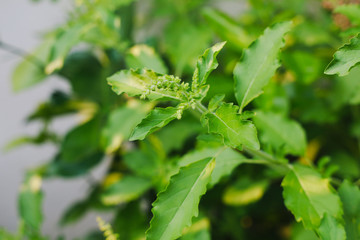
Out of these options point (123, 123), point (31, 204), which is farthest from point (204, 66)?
point (31, 204)

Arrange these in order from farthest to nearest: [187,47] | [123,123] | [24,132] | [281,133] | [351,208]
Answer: [24,132] < [187,47] < [123,123] < [281,133] < [351,208]

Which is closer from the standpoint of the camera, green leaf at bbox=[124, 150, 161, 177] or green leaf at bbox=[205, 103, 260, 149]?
green leaf at bbox=[205, 103, 260, 149]

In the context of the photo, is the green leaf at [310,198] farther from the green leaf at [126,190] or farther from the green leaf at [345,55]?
the green leaf at [126,190]

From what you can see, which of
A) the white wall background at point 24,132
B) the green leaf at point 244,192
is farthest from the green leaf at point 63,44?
the white wall background at point 24,132

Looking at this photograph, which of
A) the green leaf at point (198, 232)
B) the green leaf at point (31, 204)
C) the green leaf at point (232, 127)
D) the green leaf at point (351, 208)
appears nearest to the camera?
the green leaf at point (232, 127)

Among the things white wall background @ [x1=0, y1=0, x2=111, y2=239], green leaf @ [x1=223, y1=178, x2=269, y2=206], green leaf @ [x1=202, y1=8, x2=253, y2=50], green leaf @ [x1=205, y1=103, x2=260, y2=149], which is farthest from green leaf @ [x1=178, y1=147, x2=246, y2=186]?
white wall background @ [x1=0, y1=0, x2=111, y2=239]

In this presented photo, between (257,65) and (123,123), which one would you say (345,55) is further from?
(123,123)

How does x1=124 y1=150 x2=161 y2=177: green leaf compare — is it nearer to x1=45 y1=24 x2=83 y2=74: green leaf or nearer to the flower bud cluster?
x1=45 y1=24 x2=83 y2=74: green leaf
